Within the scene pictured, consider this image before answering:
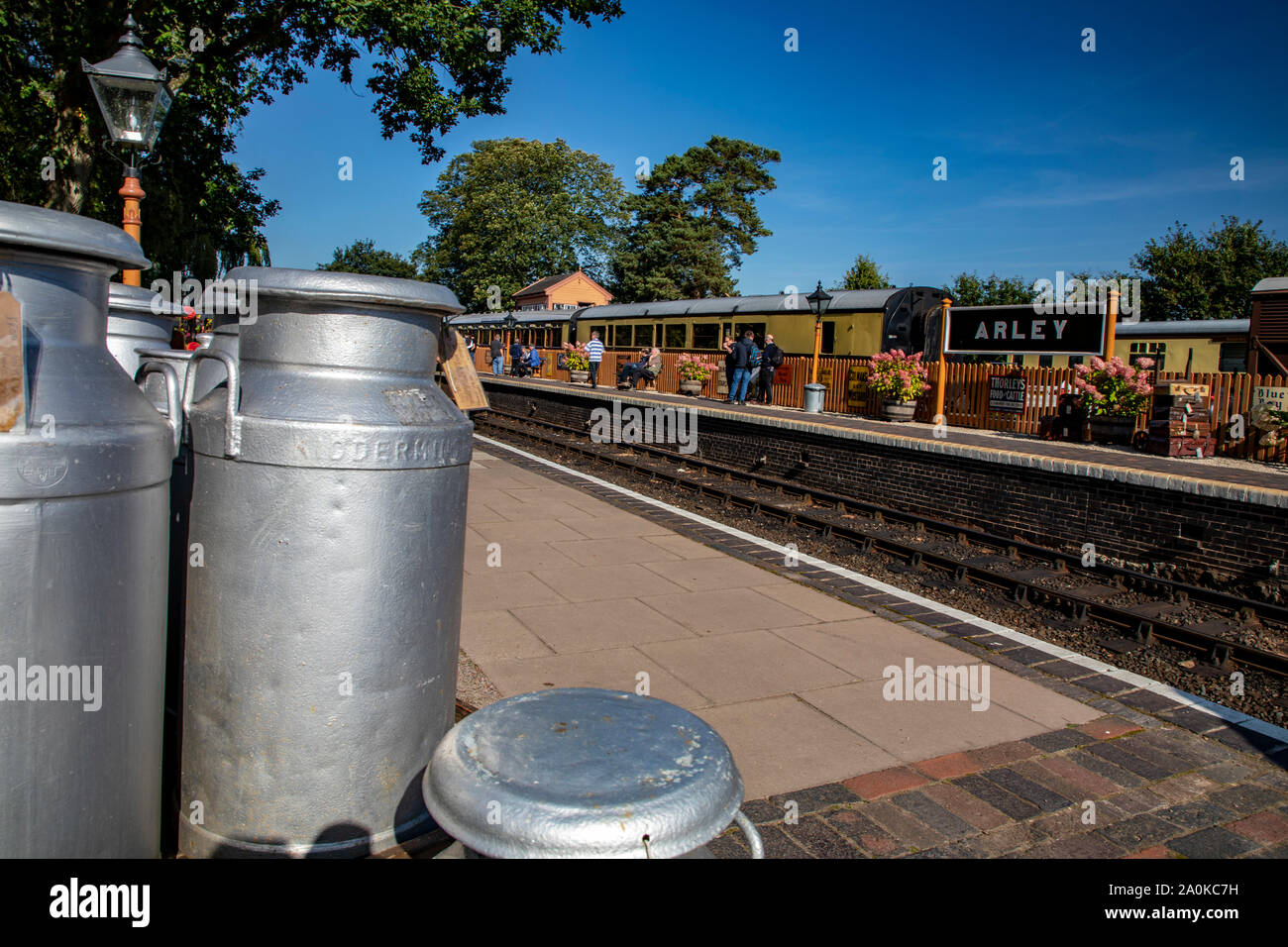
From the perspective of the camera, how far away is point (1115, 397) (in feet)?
42.0

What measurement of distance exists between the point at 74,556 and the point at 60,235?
0.70m

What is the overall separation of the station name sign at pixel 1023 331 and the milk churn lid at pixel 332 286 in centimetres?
1321

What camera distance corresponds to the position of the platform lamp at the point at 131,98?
18.5 feet

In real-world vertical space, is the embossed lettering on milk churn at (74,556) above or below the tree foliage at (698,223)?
below

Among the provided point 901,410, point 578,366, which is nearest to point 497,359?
point 578,366

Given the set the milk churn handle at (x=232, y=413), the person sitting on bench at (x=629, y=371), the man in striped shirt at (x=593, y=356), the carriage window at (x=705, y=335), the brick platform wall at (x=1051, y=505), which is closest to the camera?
the milk churn handle at (x=232, y=413)

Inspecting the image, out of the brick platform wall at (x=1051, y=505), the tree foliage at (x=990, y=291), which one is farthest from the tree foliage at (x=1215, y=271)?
the brick platform wall at (x=1051, y=505)

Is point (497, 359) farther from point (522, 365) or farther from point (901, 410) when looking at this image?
point (901, 410)

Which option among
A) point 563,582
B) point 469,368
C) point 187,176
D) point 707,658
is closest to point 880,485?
point 563,582

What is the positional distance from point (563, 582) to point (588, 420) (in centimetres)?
1462

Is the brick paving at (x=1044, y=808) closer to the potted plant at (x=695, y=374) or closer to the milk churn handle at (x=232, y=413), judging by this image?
the milk churn handle at (x=232, y=413)

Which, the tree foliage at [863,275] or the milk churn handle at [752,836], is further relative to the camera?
the tree foliage at [863,275]

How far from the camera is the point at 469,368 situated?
2760 mm

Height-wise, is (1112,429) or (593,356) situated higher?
(593,356)
